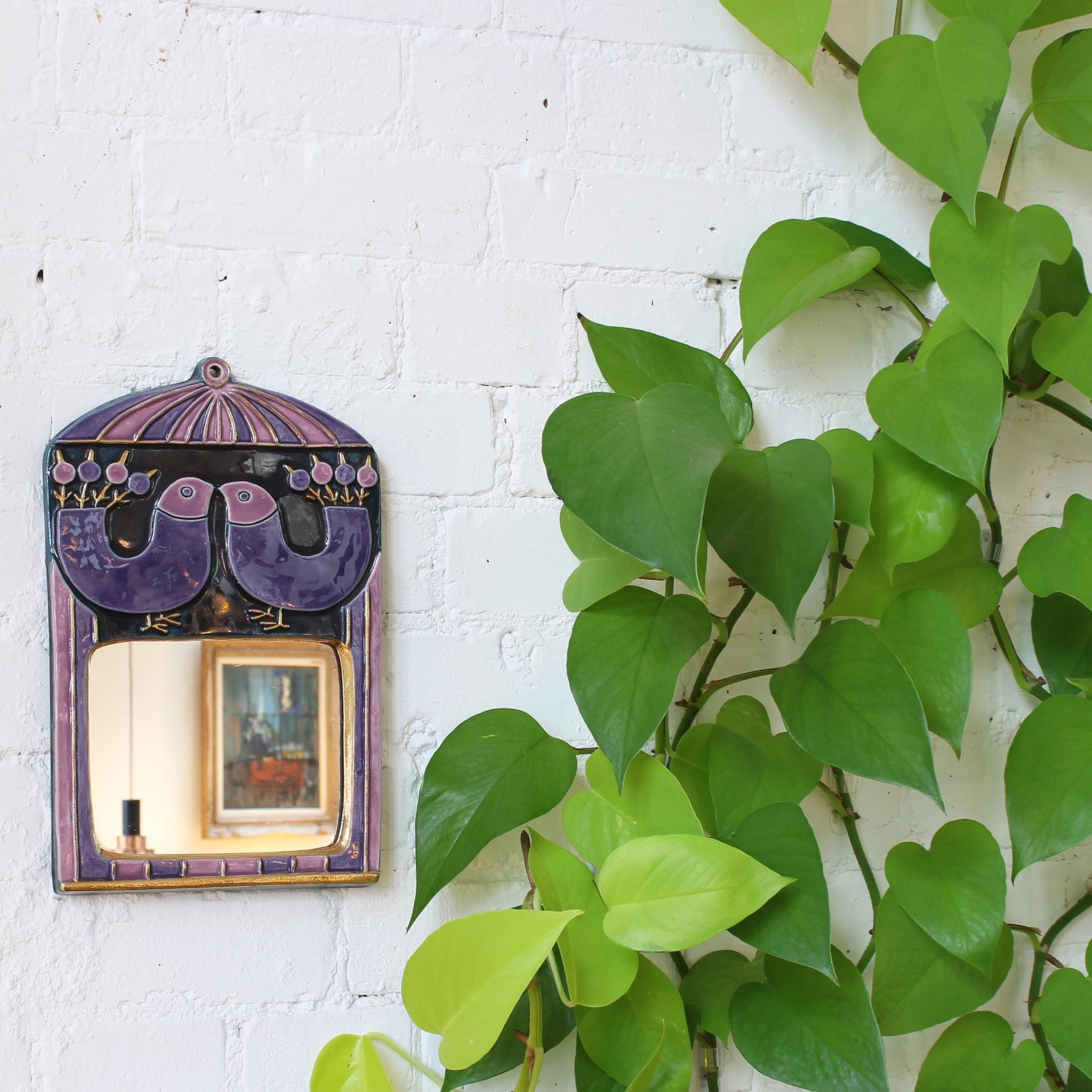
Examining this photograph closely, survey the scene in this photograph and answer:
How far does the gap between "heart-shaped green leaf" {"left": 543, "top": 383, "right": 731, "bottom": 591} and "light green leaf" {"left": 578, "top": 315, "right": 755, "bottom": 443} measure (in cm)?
9

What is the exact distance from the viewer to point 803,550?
2.25 ft

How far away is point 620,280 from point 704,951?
0.60 meters

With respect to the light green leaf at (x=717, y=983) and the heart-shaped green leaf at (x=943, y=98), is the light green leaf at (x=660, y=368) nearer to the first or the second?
the heart-shaped green leaf at (x=943, y=98)

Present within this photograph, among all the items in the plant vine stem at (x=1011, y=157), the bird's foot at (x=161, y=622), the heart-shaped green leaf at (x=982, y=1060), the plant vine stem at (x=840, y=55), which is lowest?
the heart-shaped green leaf at (x=982, y=1060)

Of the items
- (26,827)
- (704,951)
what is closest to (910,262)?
(704,951)

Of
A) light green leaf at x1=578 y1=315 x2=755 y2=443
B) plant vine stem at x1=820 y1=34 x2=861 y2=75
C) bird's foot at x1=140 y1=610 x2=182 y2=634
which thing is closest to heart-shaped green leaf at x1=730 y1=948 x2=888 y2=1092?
light green leaf at x1=578 y1=315 x2=755 y2=443

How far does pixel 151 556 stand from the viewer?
738 millimetres

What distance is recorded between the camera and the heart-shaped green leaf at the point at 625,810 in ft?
2.35

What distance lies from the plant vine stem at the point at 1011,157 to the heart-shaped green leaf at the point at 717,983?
0.70 m

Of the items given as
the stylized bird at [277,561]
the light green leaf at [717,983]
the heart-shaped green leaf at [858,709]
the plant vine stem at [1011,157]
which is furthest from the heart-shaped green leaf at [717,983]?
the plant vine stem at [1011,157]

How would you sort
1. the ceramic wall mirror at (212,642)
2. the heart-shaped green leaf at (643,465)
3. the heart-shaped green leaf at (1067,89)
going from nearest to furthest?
the heart-shaped green leaf at (643,465) → the ceramic wall mirror at (212,642) → the heart-shaped green leaf at (1067,89)

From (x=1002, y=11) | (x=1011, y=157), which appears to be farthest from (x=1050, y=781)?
(x=1002, y=11)

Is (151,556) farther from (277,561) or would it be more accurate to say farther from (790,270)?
(790,270)

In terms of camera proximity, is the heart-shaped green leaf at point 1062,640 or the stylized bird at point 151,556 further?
the heart-shaped green leaf at point 1062,640
